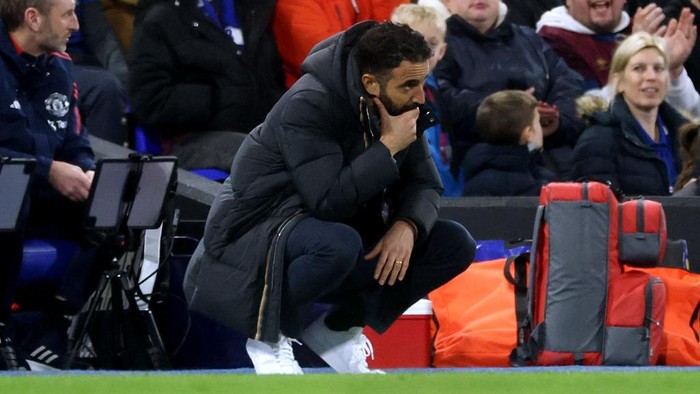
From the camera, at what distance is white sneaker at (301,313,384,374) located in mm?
5395

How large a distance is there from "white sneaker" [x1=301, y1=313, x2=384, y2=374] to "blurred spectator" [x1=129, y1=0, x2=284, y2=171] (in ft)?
6.54

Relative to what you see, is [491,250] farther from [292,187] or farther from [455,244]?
[292,187]

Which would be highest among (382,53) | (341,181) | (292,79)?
(382,53)

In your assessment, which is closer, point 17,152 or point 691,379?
point 691,379

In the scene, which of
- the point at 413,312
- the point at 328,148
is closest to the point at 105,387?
the point at 328,148

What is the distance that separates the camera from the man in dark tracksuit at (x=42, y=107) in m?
6.38

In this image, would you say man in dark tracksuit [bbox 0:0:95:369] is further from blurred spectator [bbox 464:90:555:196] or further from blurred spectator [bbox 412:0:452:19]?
blurred spectator [bbox 412:0:452:19]

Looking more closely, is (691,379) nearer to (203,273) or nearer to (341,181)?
(341,181)

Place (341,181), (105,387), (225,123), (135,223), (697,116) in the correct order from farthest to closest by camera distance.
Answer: (697,116)
(225,123)
(135,223)
(341,181)
(105,387)

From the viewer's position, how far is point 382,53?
5168 mm

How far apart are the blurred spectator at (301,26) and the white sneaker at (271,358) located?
9.27ft

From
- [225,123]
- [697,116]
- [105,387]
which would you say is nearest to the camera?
[105,387]

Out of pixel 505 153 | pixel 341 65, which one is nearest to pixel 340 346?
pixel 341 65

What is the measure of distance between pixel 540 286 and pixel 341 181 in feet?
5.84
